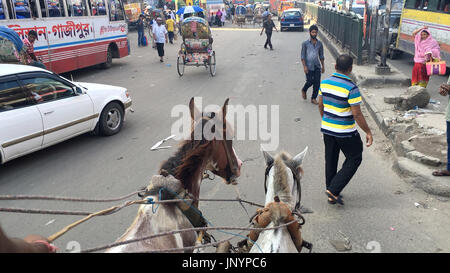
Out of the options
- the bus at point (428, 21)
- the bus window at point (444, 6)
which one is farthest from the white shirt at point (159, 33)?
the bus window at point (444, 6)

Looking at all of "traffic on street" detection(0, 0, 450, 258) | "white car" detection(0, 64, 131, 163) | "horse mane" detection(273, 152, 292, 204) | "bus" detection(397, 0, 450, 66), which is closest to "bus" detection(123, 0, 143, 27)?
"traffic on street" detection(0, 0, 450, 258)

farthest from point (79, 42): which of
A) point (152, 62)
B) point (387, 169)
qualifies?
point (387, 169)

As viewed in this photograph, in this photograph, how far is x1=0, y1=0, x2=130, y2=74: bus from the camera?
34.6 ft

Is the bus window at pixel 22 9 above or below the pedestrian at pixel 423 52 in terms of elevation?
above

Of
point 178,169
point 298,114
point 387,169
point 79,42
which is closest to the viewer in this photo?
point 178,169

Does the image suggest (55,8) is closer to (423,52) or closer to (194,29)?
(194,29)

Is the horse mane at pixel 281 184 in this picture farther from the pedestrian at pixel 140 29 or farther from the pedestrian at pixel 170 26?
the pedestrian at pixel 170 26

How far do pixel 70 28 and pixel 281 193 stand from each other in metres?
12.1

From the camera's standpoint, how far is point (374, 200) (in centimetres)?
447

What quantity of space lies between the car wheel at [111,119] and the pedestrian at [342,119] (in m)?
4.43

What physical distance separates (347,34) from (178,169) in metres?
13.6

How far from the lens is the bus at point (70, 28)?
34.6 ft

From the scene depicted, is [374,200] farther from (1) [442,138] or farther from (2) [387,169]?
(1) [442,138]

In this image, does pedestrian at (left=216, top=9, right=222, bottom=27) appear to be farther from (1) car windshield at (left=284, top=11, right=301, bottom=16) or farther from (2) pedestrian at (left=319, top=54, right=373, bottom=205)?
(2) pedestrian at (left=319, top=54, right=373, bottom=205)
